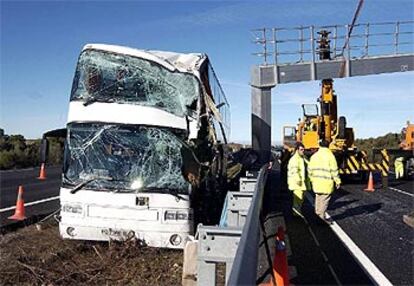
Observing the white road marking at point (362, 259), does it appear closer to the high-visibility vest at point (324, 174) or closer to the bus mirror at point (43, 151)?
the high-visibility vest at point (324, 174)

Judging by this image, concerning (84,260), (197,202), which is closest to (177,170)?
(197,202)

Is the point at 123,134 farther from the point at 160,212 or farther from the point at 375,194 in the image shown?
the point at 375,194

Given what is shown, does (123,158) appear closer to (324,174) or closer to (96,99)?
(96,99)

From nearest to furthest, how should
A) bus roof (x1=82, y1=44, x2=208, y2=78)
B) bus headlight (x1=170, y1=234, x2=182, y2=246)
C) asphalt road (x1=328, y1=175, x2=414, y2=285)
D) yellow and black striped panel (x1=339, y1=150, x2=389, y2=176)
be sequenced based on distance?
asphalt road (x1=328, y1=175, x2=414, y2=285) < bus headlight (x1=170, y1=234, x2=182, y2=246) < bus roof (x1=82, y1=44, x2=208, y2=78) < yellow and black striped panel (x1=339, y1=150, x2=389, y2=176)

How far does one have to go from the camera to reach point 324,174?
11.4m

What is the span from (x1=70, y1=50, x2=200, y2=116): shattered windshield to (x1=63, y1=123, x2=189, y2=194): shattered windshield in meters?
0.51

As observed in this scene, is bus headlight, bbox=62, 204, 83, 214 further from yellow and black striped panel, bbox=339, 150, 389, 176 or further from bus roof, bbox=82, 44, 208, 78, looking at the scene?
yellow and black striped panel, bbox=339, 150, 389, 176

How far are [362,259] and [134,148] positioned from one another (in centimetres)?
388

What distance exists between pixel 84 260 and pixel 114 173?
1.43 meters

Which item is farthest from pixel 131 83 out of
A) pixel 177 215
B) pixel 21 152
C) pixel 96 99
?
pixel 21 152

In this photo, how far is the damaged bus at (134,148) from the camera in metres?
8.20

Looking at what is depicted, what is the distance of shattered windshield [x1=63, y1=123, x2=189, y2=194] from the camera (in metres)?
8.43

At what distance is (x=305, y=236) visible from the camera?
952 centimetres

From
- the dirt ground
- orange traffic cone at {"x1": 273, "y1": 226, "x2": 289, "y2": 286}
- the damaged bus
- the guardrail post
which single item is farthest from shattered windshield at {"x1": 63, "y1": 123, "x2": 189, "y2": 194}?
the guardrail post
